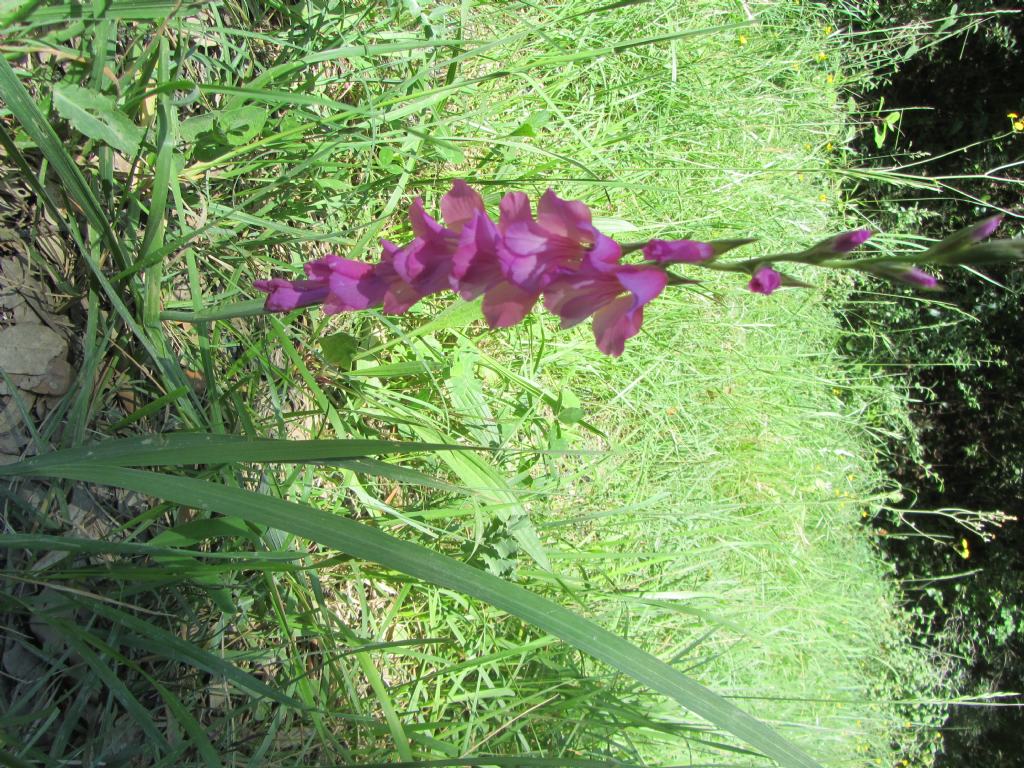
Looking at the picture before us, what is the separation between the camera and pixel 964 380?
3617 mm

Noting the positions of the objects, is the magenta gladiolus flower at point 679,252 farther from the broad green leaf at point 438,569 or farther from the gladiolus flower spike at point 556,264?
the broad green leaf at point 438,569

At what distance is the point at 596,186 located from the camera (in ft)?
6.14

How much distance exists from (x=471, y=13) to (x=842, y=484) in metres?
2.45

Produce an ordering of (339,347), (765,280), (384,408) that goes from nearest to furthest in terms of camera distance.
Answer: (765,280), (339,347), (384,408)

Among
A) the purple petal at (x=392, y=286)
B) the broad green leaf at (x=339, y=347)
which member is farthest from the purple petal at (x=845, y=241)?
the broad green leaf at (x=339, y=347)

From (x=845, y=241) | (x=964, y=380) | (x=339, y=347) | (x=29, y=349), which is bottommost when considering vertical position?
(x=964, y=380)

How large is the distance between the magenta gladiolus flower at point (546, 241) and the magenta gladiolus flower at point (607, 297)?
1cm

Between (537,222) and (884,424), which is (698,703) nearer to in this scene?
(537,222)

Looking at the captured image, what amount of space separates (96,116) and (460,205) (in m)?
0.71

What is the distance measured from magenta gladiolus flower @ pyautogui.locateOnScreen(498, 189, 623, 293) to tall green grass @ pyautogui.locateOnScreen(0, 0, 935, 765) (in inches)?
13.9

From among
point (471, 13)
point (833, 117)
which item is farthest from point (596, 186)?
point (833, 117)

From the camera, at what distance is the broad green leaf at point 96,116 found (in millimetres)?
1005

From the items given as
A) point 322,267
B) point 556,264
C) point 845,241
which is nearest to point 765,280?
point 845,241

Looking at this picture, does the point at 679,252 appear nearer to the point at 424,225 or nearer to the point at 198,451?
the point at 424,225
